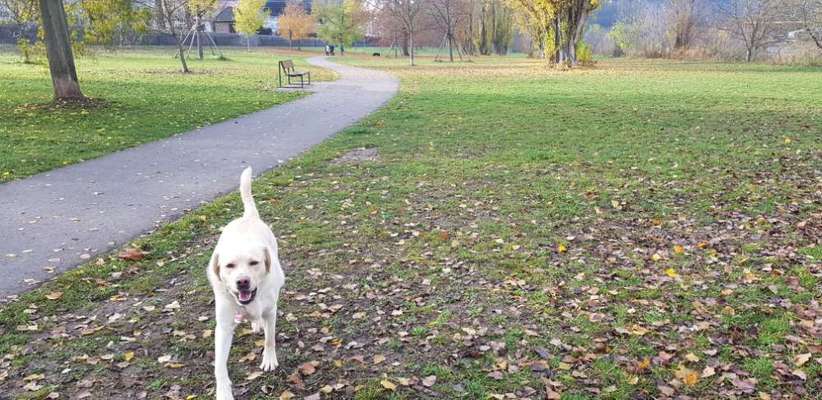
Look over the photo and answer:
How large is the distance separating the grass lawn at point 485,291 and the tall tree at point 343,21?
2478 inches

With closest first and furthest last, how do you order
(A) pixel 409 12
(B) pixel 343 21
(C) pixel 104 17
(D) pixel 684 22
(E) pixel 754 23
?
1. (C) pixel 104 17
2. (E) pixel 754 23
3. (A) pixel 409 12
4. (D) pixel 684 22
5. (B) pixel 343 21

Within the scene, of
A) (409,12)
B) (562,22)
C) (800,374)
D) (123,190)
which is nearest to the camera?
(800,374)

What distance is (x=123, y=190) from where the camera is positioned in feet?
25.8

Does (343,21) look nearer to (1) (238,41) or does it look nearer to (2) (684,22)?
(1) (238,41)

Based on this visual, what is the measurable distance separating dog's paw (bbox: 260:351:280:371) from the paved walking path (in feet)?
8.22

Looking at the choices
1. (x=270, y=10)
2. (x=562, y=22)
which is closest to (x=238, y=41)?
(x=270, y=10)

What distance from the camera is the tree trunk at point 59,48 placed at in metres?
14.7

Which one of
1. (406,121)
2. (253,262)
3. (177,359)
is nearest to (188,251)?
(177,359)

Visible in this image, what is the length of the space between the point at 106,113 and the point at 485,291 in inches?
513

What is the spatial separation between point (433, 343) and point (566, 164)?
242 inches

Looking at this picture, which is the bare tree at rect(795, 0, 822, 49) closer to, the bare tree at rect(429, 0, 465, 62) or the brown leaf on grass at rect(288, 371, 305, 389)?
the bare tree at rect(429, 0, 465, 62)

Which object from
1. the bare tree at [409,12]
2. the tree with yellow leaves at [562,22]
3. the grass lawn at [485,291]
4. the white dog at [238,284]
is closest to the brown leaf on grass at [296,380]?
the grass lawn at [485,291]

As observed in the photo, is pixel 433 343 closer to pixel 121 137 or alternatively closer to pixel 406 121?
pixel 121 137

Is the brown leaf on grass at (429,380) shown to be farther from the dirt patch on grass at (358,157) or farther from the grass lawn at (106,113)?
the grass lawn at (106,113)
